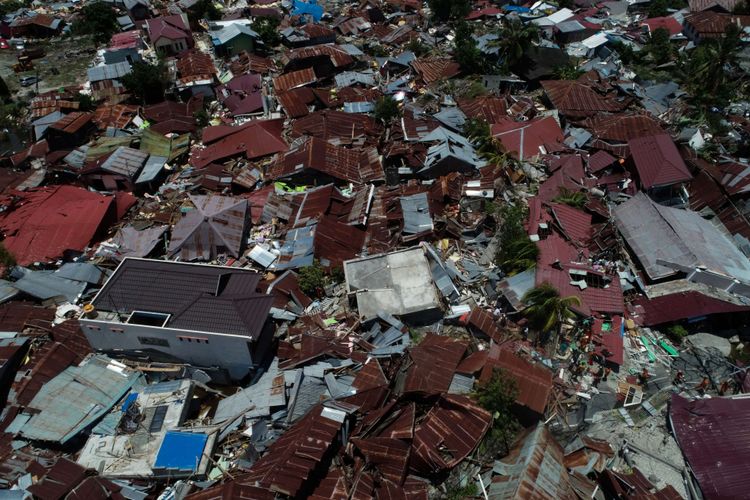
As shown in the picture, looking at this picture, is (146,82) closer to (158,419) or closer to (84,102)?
(84,102)

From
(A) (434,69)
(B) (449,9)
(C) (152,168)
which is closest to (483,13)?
(B) (449,9)

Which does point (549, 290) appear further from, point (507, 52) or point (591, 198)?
point (507, 52)

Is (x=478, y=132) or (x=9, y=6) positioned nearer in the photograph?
(x=478, y=132)

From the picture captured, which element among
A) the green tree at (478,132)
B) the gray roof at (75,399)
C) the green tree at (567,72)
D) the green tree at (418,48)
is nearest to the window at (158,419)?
the gray roof at (75,399)

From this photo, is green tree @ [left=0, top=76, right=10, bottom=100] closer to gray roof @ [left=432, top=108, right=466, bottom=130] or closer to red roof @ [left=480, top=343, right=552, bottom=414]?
gray roof @ [left=432, top=108, right=466, bottom=130]

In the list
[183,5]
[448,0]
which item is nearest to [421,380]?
[448,0]

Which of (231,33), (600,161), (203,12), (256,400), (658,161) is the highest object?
(231,33)

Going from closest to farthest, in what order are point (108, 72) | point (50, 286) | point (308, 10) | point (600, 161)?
point (50, 286) → point (600, 161) → point (108, 72) → point (308, 10)

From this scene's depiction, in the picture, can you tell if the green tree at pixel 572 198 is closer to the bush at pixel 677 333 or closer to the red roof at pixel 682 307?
the red roof at pixel 682 307
